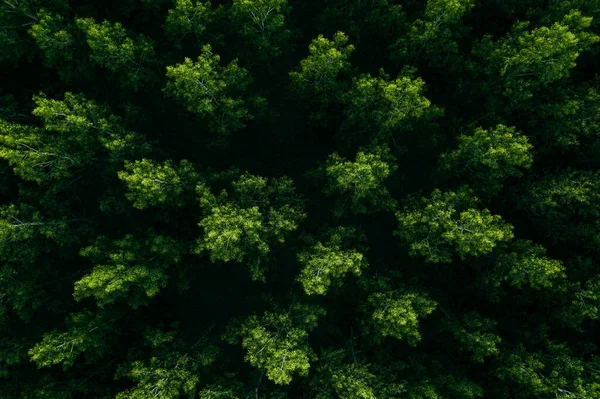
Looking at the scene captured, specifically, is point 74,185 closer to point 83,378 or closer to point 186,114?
point 186,114

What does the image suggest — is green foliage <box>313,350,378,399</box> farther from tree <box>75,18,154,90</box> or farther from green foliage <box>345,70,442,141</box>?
tree <box>75,18,154,90</box>

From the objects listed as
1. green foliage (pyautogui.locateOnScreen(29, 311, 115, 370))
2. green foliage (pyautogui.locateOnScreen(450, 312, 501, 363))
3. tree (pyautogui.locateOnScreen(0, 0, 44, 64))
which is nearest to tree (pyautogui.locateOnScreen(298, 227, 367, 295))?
green foliage (pyautogui.locateOnScreen(450, 312, 501, 363))

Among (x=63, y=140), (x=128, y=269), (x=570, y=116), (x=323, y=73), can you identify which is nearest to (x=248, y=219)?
(x=128, y=269)

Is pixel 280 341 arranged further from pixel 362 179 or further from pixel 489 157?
pixel 489 157

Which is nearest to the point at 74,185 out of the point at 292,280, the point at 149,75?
the point at 149,75

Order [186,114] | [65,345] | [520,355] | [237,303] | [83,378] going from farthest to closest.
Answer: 1. [237,303]
2. [186,114]
3. [83,378]
4. [520,355]
5. [65,345]

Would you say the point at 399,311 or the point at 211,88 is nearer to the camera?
the point at 399,311
